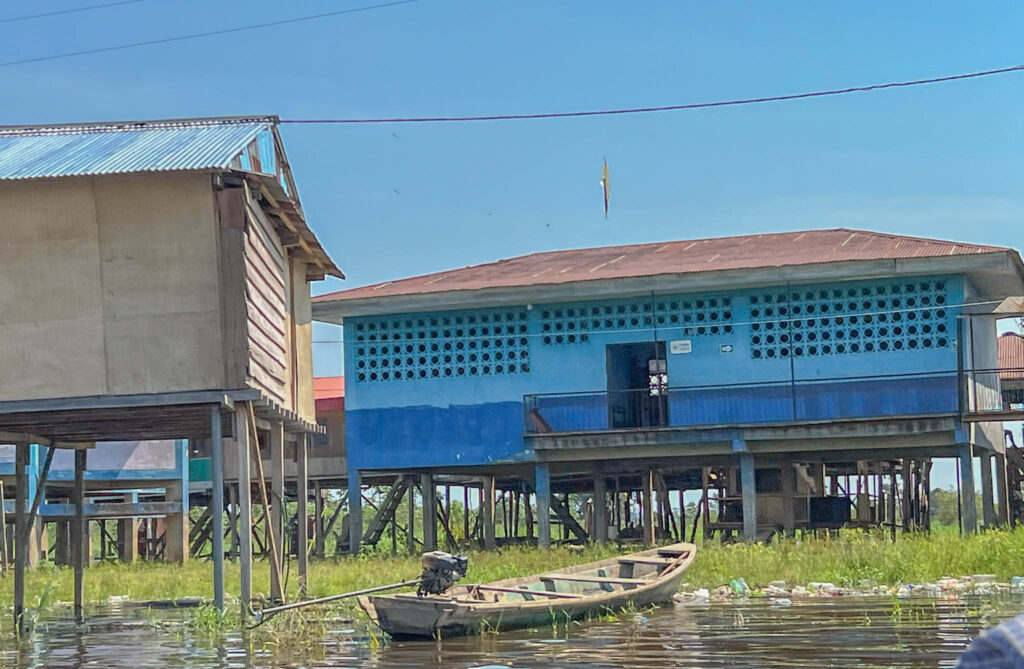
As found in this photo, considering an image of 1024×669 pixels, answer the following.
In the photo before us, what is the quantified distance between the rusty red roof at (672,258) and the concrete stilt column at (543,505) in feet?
11.3

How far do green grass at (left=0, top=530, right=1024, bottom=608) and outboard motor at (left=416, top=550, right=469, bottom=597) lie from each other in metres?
4.39

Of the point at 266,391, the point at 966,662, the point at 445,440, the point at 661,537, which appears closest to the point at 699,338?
the point at 445,440

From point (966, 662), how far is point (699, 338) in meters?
23.0

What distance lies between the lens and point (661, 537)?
3025 centimetres

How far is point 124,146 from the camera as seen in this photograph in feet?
47.4

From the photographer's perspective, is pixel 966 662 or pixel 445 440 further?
pixel 445 440

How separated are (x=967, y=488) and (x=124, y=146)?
47.4ft

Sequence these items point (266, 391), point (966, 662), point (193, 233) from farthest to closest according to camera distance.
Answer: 1. point (266, 391)
2. point (193, 233)
3. point (966, 662)

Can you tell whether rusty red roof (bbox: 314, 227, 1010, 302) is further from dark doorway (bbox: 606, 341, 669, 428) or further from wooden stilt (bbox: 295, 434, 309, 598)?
wooden stilt (bbox: 295, 434, 309, 598)

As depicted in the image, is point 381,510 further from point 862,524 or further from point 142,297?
point 142,297

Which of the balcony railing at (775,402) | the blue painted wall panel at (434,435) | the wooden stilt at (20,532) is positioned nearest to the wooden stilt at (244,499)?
the wooden stilt at (20,532)

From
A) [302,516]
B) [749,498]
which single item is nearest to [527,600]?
[302,516]

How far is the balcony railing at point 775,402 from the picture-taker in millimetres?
22781

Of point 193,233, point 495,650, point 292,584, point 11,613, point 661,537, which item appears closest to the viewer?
point 495,650
